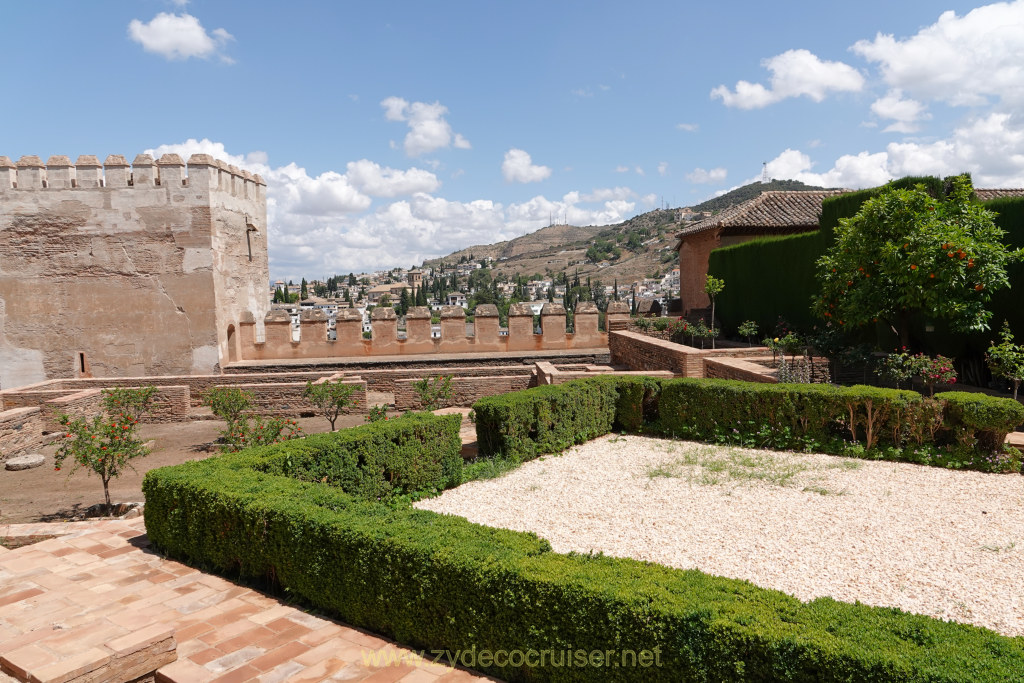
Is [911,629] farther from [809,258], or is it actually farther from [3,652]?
[809,258]

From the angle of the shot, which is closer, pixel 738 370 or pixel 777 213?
pixel 738 370

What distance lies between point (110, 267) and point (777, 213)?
832 inches

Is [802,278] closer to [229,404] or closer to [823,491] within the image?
[823,491]

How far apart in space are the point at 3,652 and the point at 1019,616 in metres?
6.90

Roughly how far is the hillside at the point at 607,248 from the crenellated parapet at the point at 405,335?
58.7m

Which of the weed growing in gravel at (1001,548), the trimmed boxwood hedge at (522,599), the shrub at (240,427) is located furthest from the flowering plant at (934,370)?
the shrub at (240,427)

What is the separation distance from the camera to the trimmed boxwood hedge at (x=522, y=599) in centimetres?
313

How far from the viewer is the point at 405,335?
762 inches

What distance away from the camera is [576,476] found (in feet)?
28.0

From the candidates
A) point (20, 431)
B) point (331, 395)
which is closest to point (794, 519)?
point (331, 395)

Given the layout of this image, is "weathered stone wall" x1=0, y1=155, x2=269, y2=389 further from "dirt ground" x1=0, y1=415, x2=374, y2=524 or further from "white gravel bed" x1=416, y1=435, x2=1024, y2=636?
"white gravel bed" x1=416, y1=435, x2=1024, y2=636

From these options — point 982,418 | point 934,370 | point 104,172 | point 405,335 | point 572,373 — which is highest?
point 104,172

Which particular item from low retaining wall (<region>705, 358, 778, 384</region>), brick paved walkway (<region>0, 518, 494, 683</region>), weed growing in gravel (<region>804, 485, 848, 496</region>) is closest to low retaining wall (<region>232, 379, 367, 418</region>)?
low retaining wall (<region>705, 358, 778, 384</region>)

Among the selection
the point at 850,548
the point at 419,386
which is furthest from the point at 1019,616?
the point at 419,386
